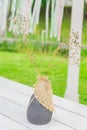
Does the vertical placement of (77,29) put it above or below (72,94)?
above

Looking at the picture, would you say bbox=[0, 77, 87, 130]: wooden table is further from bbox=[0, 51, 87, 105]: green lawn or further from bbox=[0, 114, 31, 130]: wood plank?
bbox=[0, 51, 87, 105]: green lawn

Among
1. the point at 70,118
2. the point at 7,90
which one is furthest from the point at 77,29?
the point at 70,118

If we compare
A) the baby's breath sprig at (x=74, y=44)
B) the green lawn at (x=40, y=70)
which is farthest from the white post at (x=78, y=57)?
the green lawn at (x=40, y=70)

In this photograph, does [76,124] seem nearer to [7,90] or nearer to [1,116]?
[1,116]

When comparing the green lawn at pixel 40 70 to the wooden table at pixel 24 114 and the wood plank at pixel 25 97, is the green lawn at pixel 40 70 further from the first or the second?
the wooden table at pixel 24 114

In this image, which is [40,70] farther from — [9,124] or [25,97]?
[9,124]

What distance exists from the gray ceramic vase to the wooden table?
0.9 inches

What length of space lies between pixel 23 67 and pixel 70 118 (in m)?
2.32

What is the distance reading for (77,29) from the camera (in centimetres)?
202

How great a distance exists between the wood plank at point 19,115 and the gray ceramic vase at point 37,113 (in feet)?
0.08

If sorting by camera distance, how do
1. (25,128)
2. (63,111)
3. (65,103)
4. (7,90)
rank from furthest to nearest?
(7,90) → (65,103) → (63,111) → (25,128)

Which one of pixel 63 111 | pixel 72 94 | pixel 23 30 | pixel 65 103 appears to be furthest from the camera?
pixel 72 94

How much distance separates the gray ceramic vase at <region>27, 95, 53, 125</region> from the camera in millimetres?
1375

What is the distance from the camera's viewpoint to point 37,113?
1.38m
